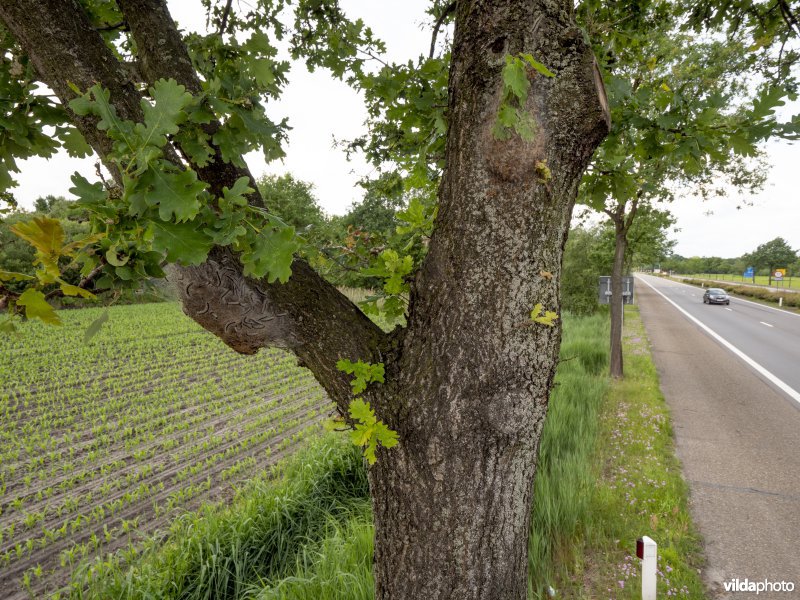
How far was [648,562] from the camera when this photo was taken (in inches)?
104

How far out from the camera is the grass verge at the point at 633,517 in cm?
331

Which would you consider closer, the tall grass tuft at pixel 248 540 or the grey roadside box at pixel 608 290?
the tall grass tuft at pixel 248 540

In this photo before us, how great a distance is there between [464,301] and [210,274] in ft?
2.92

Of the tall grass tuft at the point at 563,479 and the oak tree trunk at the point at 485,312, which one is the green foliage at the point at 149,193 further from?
the tall grass tuft at the point at 563,479

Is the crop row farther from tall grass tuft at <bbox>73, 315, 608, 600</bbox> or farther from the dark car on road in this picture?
the dark car on road

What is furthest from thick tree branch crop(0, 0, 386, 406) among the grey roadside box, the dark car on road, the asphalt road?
the dark car on road

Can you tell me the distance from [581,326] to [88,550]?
1300cm

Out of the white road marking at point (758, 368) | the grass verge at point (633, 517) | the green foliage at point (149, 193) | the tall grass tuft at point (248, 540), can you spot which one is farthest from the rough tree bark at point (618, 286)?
the green foliage at point (149, 193)

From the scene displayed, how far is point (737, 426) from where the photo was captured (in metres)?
6.49

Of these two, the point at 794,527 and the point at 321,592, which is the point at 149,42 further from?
the point at 794,527

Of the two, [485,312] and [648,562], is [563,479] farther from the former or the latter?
[485,312]

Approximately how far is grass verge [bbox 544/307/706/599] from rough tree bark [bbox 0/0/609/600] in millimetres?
2246

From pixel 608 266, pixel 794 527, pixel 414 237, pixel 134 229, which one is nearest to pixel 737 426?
pixel 794 527

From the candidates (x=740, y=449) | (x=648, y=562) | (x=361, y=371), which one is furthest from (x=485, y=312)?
(x=740, y=449)
